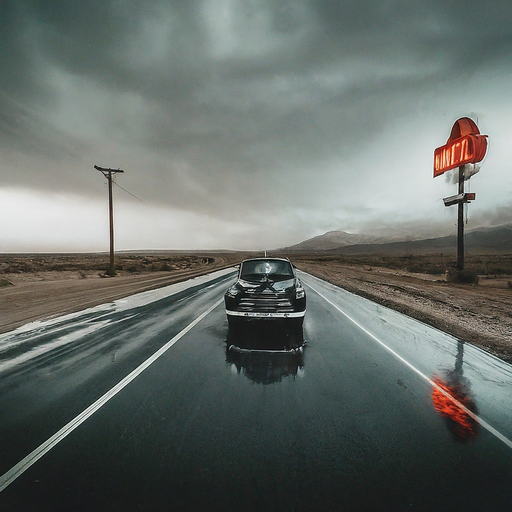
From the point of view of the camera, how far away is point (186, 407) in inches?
139

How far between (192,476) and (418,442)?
2.39m

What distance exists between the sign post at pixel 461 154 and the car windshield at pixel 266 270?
22.0m

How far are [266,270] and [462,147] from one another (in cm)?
2571

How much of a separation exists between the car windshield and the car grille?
72 cm

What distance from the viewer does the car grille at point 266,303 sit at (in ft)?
21.4

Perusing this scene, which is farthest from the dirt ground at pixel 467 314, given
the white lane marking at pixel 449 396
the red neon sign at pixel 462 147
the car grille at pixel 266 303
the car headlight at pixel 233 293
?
the red neon sign at pixel 462 147

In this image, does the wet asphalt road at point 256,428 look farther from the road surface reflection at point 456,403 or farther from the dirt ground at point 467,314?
the dirt ground at point 467,314

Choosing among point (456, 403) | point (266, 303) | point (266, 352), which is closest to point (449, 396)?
point (456, 403)

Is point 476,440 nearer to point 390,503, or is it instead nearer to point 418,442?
point 418,442

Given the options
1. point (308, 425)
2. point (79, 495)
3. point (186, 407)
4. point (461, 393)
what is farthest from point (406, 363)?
point (79, 495)

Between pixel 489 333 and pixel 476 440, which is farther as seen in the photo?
pixel 489 333

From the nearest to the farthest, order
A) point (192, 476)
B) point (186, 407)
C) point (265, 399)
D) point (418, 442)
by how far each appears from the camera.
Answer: point (192, 476), point (418, 442), point (186, 407), point (265, 399)

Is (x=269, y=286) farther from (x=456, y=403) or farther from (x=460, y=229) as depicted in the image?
(x=460, y=229)

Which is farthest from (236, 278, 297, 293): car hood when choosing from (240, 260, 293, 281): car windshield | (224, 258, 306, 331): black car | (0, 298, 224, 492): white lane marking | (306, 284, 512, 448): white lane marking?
(0, 298, 224, 492): white lane marking
